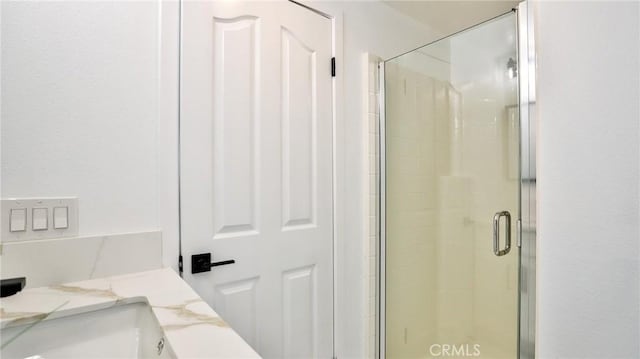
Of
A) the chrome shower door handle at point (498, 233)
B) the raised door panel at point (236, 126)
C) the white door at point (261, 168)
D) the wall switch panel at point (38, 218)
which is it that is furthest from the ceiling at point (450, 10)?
the wall switch panel at point (38, 218)

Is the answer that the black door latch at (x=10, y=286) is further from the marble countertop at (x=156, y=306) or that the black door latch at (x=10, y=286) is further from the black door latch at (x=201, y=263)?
the black door latch at (x=201, y=263)

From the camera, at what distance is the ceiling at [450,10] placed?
1.89 metres

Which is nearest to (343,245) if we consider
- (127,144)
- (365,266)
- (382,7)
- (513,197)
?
(365,266)

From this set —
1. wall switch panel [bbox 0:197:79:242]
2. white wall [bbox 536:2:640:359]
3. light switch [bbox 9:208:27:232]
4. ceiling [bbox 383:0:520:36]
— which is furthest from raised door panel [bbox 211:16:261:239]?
white wall [bbox 536:2:640:359]

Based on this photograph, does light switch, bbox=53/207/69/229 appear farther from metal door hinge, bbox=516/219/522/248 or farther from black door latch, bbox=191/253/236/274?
metal door hinge, bbox=516/219/522/248

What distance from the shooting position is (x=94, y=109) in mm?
1055

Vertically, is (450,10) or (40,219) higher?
(450,10)

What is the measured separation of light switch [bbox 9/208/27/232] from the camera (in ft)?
3.03

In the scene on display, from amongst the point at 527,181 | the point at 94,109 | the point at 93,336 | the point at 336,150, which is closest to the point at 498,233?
the point at 527,181

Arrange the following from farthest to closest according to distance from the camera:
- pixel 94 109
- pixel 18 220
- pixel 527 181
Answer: pixel 527 181 → pixel 94 109 → pixel 18 220

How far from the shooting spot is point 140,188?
1.13 metres

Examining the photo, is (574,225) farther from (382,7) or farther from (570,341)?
(382,7)

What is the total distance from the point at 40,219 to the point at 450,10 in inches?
87.0

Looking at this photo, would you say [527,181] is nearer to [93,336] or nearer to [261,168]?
[261,168]
